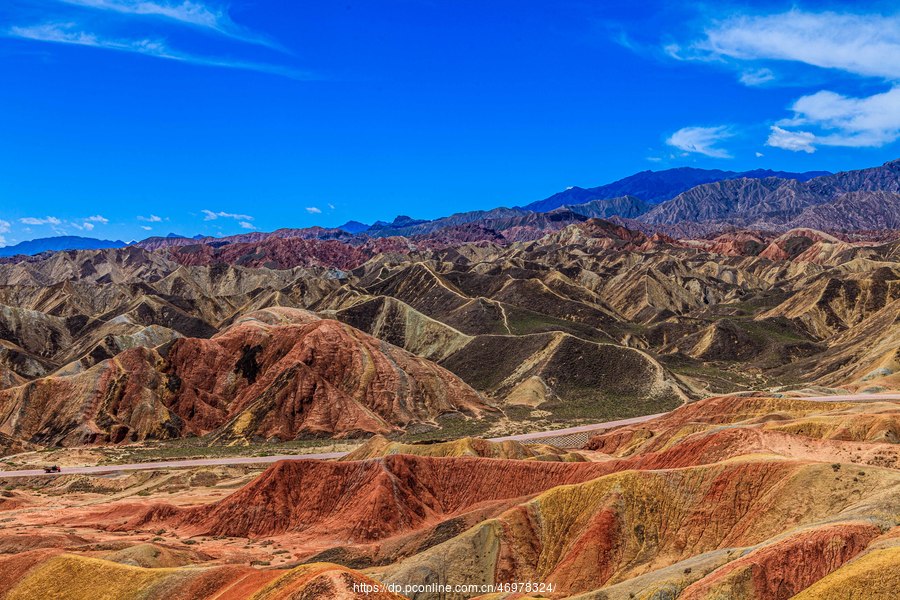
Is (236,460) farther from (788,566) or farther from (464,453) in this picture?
(788,566)

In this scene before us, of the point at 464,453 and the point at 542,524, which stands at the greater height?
the point at 464,453

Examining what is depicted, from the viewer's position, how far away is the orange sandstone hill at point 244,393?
8888cm

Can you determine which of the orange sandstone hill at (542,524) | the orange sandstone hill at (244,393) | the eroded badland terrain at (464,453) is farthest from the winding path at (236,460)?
the orange sandstone hill at (244,393)

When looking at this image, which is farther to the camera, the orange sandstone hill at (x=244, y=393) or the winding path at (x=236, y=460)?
the orange sandstone hill at (x=244, y=393)

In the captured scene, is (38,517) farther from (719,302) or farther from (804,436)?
(719,302)

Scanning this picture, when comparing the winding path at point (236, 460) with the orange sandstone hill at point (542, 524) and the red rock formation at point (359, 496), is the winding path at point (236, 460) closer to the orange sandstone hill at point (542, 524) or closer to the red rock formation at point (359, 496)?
the orange sandstone hill at point (542, 524)

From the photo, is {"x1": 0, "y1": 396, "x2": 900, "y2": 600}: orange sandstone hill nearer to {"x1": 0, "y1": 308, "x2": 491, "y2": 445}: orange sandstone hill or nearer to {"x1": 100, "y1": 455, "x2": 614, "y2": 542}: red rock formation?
{"x1": 100, "y1": 455, "x2": 614, "y2": 542}: red rock formation

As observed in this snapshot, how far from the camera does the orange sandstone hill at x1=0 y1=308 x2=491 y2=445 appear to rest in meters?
88.9

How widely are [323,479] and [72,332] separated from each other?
124 meters

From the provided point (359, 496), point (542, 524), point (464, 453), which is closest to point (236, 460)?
point (359, 496)

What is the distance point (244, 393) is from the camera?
318 ft

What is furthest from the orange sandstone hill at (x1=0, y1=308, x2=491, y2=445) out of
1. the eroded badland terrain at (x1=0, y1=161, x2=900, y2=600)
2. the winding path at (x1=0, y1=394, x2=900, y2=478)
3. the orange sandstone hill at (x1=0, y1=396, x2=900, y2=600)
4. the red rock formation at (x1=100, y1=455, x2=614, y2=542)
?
the red rock formation at (x1=100, y1=455, x2=614, y2=542)

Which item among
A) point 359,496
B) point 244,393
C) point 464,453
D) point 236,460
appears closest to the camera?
point 359,496

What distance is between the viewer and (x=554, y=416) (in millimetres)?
96000
